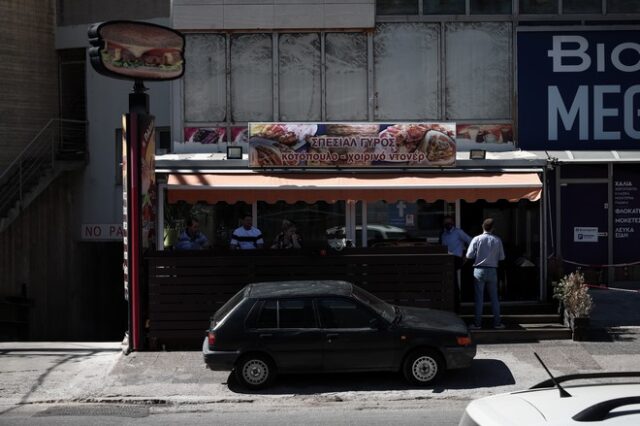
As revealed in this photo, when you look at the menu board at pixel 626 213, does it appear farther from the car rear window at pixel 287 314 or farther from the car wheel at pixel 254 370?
the car wheel at pixel 254 370

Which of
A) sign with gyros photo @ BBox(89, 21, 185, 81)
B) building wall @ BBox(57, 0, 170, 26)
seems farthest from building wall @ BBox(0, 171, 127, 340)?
sign with gyros photo @ BBox(89, 21, 185, 81)

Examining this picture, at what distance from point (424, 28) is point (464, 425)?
12.7 metres

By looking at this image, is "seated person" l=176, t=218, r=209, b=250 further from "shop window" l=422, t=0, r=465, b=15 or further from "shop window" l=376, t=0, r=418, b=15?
"shop window" l=422, t=0, r=465, b=15

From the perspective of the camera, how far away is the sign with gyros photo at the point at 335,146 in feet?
46.1

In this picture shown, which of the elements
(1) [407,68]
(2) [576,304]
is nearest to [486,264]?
(2) [576,304]

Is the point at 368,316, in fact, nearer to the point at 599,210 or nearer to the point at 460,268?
the point at 460,268

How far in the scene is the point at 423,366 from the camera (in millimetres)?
9773

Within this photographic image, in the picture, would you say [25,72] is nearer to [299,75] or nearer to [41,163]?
[41,163]

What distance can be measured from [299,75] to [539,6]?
4.88 meters

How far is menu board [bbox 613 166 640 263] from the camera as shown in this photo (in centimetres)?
1570

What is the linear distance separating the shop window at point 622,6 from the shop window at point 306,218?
656cm

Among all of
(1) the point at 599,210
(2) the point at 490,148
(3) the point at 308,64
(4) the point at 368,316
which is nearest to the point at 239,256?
(4) the point at 368,316

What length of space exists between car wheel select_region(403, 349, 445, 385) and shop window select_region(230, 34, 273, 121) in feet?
23.0

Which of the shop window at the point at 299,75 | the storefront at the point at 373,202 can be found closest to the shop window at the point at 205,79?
the storefront at the point at 373,202
